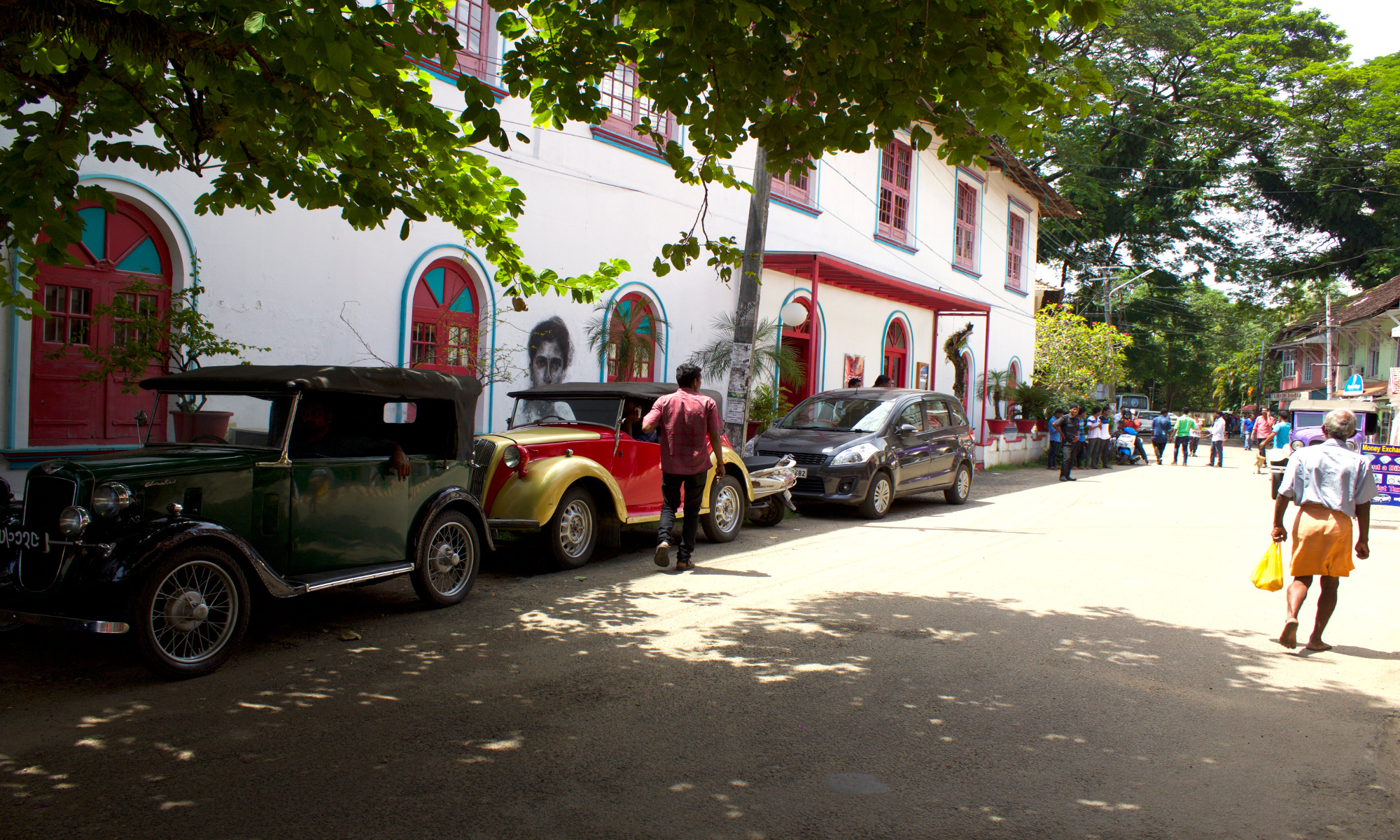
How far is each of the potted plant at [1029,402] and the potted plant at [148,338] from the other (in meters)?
21.1

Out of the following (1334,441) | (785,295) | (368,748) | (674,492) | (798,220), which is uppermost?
(798,220)

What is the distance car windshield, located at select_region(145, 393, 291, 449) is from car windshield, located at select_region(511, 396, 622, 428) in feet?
11.0

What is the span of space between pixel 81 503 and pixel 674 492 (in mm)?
4753

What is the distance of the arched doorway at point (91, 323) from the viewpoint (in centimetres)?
796

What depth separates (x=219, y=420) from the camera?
18.6 ft

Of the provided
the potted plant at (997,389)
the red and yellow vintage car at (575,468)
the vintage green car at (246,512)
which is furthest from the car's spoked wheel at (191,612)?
the potted plant at (997,389)

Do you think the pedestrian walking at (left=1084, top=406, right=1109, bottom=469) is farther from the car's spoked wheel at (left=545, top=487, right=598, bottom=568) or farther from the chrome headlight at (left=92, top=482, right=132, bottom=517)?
the chrome headlight at (left=92, top=482, right=132, bottom=517)

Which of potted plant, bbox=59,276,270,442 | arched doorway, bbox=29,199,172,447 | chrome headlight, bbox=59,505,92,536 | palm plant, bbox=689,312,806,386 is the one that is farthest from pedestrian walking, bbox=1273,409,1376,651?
arched doorway, bbox=29,199,172,447

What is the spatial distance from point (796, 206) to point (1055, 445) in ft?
36.4

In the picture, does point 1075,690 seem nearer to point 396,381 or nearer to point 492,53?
point 396,381

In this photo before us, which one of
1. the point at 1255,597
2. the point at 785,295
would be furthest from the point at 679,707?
the point at 785,295

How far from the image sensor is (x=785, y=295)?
17.0m

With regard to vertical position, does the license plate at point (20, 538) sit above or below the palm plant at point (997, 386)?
below

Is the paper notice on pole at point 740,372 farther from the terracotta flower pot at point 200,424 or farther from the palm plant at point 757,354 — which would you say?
the terracotta flower pot at point 200,424
